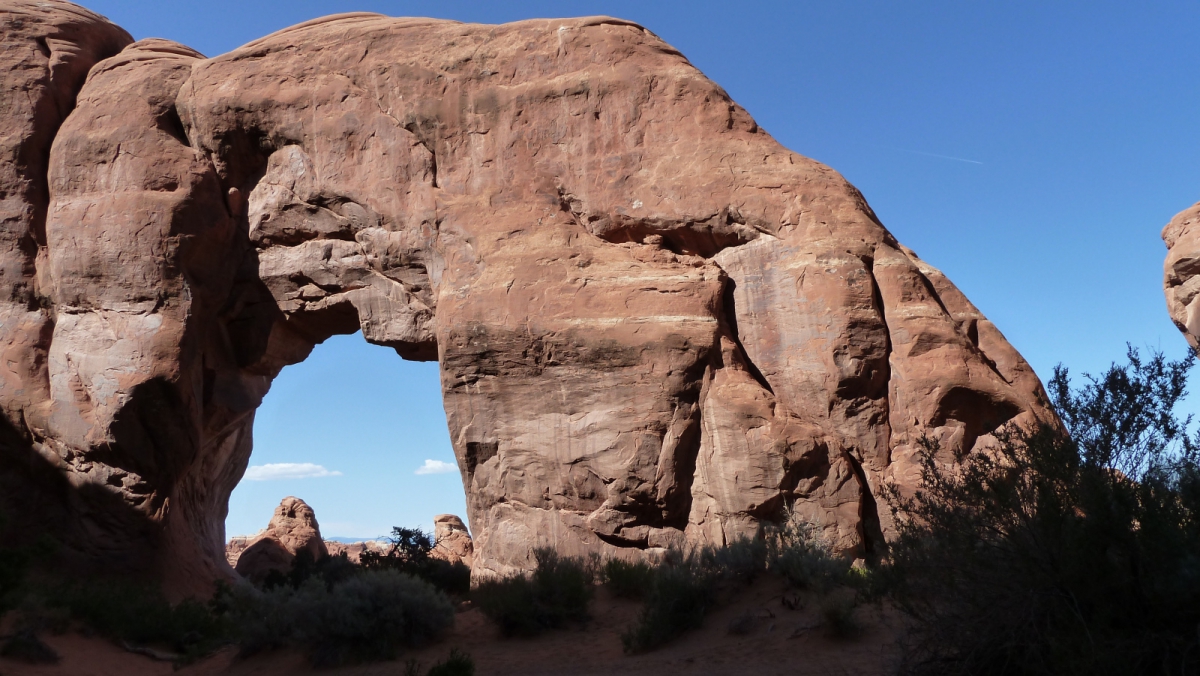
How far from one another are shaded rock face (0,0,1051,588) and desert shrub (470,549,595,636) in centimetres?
152

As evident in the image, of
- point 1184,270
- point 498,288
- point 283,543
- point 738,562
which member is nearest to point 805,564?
point 738,562

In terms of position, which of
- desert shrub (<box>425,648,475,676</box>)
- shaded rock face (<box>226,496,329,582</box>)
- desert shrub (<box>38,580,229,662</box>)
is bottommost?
desert shrub (<box>425,648,475,676</box>)

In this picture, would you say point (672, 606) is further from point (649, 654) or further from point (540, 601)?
point (540, 601)

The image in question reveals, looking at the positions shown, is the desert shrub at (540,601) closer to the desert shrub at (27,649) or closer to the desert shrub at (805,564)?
the desert shrub at (805,564)

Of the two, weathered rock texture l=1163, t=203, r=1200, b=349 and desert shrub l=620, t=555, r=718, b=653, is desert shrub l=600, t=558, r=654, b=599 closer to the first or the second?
desert shrub l=620, t=555, r=718, b=653

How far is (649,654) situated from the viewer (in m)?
8.20

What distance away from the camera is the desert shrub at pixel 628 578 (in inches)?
389

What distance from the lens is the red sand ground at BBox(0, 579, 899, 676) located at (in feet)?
24.0

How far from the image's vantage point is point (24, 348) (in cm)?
1501

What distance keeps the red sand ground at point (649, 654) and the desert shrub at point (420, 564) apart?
233cm

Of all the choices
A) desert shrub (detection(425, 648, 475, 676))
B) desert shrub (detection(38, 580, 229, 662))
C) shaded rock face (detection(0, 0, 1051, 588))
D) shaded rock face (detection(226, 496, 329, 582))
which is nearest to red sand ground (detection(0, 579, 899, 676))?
desert shrub (detection(425, 648, 475, 676))

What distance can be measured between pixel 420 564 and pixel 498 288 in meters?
4.49

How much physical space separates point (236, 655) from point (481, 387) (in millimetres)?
4352

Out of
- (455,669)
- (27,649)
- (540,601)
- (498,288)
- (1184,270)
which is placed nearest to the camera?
(455,669)
